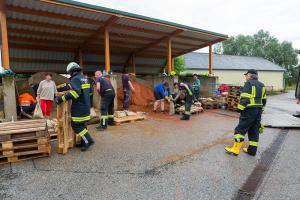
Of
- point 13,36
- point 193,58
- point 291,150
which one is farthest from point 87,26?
point 193,58

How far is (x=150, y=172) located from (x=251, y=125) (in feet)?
8.01

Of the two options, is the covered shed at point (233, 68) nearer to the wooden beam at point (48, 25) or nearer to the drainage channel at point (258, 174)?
the wooden beam at point (48, 25)

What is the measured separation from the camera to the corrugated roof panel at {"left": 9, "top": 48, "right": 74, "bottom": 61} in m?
12.1

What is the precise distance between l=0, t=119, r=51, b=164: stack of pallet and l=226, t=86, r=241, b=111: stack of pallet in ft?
30.1

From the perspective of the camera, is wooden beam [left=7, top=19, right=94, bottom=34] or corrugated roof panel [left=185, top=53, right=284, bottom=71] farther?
corrugated roof panel [left=185, top=53, right=284, bottom=71]

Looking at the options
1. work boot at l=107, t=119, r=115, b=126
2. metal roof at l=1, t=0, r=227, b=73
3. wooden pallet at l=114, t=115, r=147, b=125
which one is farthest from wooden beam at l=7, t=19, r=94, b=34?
work boot at l=107, t=119, r=115, b=126

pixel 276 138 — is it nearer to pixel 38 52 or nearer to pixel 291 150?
pixel 291 150

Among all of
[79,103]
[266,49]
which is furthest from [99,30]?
[266,49]

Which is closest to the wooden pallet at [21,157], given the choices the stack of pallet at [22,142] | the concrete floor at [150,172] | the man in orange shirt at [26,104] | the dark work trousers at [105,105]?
the stack of pallet at [22,142]

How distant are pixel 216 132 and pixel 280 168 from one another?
270 centimetres

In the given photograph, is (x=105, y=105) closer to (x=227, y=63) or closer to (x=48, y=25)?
(x=48, y=25)

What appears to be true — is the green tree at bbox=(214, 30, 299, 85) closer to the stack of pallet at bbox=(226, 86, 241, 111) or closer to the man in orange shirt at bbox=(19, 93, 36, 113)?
the stack of pallet at bbox=(226, 86, 241, 111)

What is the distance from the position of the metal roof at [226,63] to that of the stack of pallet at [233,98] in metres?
19.4

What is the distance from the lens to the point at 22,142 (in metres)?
4.14
